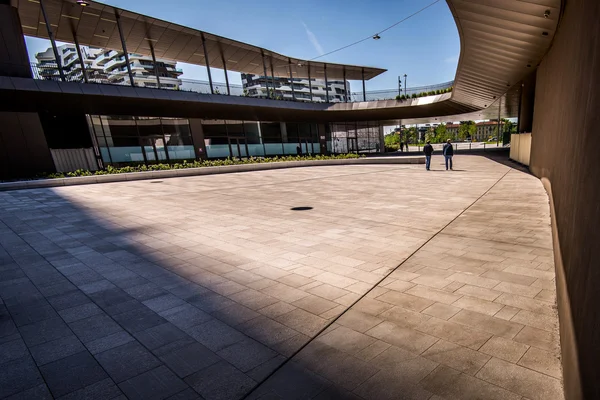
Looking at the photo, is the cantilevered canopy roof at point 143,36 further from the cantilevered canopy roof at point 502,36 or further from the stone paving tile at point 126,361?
the stone paving tile at point 126,361

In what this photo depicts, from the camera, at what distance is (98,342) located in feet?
11.1

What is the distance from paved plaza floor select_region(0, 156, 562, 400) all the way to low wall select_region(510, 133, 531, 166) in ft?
39.8

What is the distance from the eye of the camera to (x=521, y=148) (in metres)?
19.6

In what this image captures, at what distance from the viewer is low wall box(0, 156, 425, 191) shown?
56.7 ft

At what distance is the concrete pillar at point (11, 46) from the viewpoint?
17484 mm

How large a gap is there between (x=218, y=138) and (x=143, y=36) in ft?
34.6

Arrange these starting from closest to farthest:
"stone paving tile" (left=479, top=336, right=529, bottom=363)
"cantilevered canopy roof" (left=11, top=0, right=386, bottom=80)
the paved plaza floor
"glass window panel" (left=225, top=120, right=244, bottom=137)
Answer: the paved plaza floor, "stone paving tile" (left=479, top=336, right=529, bottom=363), "cantilevered canopy roof" (left=11, top=0, right=386, bottom=80), "glass window panel" (left=225, top=120, right=244, bottom=137)

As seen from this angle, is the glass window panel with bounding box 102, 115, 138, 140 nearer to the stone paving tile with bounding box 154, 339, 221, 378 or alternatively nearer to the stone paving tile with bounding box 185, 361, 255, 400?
the stone paving tile with bounding box 154, 339, 221, 378

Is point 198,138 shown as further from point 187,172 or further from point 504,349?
point 504,349

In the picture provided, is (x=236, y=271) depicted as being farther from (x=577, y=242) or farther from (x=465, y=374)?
(x=577, y=242)

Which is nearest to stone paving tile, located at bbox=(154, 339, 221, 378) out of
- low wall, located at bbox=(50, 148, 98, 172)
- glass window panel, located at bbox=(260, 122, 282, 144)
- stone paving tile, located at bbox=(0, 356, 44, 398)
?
stone paving tile, located at bbox=(0, 356, 44, 398)

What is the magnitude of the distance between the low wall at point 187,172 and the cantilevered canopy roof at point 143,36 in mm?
10842

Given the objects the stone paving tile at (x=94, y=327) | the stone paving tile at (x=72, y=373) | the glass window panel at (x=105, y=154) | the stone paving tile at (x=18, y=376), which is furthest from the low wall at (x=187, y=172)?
the stone paving tile at (x=72, y=373)

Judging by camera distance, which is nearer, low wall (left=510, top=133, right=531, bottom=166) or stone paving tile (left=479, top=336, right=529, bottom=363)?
stone paving tile (left=479, top=336, right=529, bottom=363)
